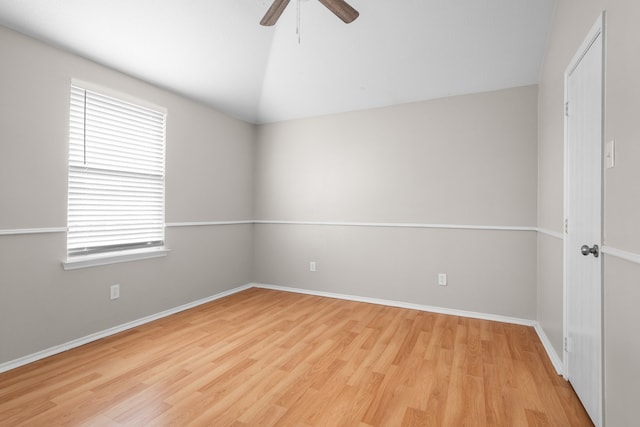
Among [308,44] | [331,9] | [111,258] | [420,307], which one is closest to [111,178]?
[111,258]

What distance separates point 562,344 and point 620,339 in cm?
97

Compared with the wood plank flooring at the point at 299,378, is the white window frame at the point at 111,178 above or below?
above

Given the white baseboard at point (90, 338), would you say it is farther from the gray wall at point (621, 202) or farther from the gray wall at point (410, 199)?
the gray wall at point (621, 202)

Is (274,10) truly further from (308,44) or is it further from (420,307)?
(420,307)

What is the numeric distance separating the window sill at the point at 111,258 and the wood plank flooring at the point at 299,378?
2.18 feet

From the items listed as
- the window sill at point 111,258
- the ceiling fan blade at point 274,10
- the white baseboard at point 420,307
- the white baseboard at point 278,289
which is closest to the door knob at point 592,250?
the white baseboard at point 278,289

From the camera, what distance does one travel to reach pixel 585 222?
1605 millimetres

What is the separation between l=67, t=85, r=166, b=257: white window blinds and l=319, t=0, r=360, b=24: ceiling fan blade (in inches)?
85.3

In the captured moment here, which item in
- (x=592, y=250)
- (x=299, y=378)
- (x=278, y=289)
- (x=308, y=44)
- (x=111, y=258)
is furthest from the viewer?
(x=278, y=289)

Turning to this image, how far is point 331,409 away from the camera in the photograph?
168 cm

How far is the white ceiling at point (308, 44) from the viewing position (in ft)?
7.30

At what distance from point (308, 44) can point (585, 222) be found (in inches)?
102

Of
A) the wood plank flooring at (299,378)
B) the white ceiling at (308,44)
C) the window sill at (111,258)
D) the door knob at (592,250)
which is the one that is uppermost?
the white ceiling at (308,44)

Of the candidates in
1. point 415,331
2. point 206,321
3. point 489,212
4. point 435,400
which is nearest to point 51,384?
point 206,321
